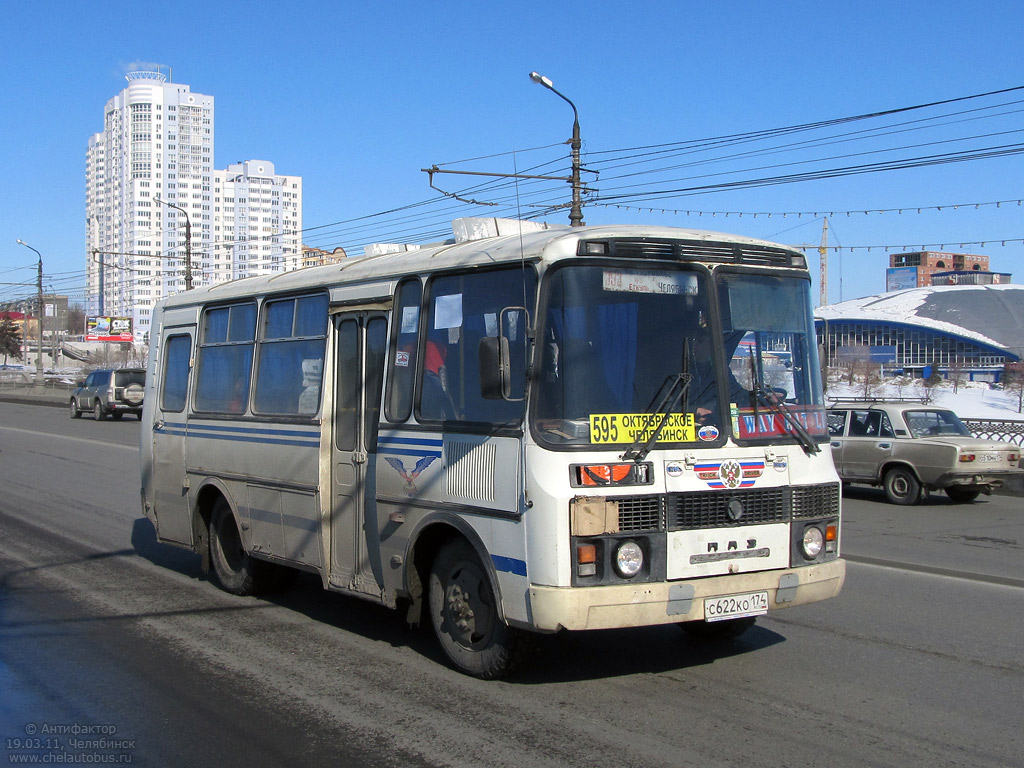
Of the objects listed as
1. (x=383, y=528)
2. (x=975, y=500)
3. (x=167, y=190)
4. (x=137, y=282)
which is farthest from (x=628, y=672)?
(x=167, y=190)

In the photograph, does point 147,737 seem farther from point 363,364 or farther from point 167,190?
point 167,190

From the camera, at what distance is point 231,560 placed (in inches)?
352

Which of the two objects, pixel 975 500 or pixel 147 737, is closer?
pixel 147 737

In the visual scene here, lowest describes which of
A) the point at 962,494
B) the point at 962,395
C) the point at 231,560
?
the point at 231,560

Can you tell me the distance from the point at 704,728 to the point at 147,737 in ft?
9.32

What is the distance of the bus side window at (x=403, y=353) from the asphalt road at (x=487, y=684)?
1.64 m

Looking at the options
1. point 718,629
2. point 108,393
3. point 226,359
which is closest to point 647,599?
point 718,629

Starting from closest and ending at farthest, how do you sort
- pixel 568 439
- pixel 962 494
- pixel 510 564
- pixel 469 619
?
pixel 568 439 → pixel 510 564 → pixel 469 619 → pixel 962 494

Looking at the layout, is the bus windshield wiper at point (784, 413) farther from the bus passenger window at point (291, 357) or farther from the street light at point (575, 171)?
the street light at point (575, 171)

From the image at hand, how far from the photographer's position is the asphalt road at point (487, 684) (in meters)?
4.96

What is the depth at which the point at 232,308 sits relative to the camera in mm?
8914

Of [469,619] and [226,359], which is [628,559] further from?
[226,359]

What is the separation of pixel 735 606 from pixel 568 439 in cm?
139

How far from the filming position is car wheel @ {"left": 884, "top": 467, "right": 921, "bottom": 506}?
626 inches
